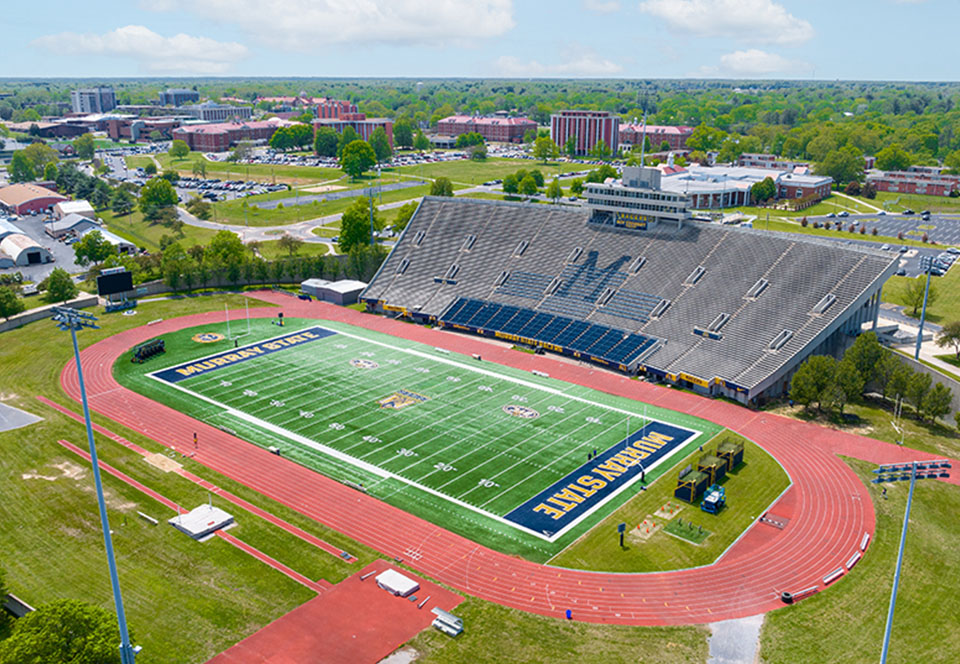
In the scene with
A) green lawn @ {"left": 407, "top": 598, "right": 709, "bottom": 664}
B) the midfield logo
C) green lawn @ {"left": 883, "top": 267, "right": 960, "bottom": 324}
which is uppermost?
green lawn @ {"left": 883, "top": 267, "right": 960, "bottom": 324}

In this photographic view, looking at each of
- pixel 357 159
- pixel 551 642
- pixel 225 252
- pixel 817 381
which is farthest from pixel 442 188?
pixel 551 642

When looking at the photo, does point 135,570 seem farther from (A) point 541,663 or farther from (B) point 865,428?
(B) point 865,428

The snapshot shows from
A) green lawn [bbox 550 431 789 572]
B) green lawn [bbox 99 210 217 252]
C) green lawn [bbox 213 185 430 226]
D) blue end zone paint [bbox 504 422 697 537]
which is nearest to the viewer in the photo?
green lawn [bbox 550 431 789 572]

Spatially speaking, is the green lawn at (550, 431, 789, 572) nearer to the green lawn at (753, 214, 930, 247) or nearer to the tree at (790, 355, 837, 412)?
Answer: the tree at (790, 355, 837, 412)

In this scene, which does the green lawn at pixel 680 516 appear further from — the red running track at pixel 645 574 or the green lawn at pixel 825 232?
the green lawn at pixel 825 232

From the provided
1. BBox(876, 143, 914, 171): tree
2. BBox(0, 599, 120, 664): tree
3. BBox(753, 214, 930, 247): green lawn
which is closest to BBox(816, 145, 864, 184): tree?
BBox(876, 143, 914, 171): tree

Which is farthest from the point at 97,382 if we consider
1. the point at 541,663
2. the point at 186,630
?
the point at 541,663

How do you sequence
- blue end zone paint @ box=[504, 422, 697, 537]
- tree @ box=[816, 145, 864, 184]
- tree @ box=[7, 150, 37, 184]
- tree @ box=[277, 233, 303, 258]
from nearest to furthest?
1. blue end zone paint @ box=[504, 422, 697, 537]
2. tree @ box=[277, 233, 303, 258]
3. tree @ box=[816, 145, 864, 184]
4. tree @ box=[7, 150, 37, 184]
